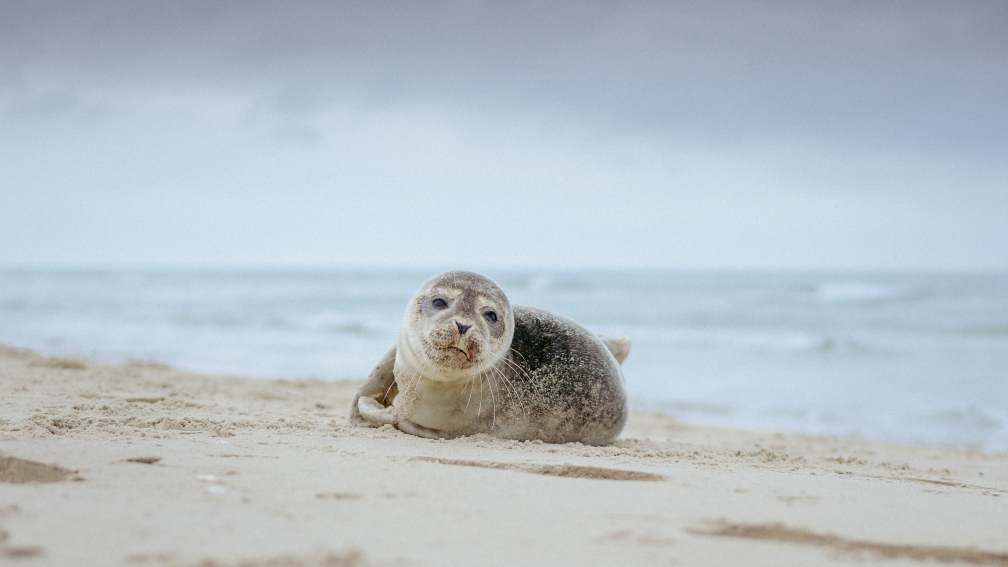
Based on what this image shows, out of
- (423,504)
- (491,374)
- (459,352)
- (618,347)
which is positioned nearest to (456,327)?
(459,352)

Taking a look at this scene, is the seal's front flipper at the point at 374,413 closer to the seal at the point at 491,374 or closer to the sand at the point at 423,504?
the seal at the point at 491,374

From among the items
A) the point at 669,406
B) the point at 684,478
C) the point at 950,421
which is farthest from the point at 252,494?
the point at 950,421

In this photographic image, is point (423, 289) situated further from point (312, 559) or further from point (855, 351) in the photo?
point (855, 351)

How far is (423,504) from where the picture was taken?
7.53ft

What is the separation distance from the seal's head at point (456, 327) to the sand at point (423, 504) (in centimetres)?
41

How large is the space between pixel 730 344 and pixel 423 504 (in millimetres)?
12859

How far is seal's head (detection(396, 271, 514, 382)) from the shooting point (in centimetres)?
376

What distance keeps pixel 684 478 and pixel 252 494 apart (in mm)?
1616

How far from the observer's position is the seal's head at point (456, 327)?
3.76 m

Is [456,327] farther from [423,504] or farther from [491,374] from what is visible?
[423,504]

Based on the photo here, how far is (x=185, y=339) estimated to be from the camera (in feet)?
43.6

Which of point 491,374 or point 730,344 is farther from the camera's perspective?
point 730,344

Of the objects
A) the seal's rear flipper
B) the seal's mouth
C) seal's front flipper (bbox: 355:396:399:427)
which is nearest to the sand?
seal's front flipper (bbox: 355:396:399:427)

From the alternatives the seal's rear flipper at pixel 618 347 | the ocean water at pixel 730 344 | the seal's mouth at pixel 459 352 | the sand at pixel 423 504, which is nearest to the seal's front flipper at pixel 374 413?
the sand at pixel 423 504
